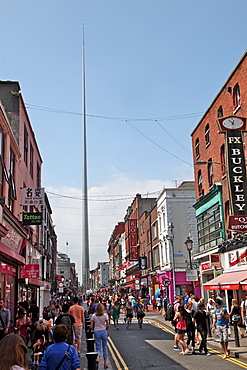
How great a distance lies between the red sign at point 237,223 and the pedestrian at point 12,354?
15.4m

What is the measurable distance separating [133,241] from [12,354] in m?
64.5

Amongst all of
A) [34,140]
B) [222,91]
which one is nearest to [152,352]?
[222,91]

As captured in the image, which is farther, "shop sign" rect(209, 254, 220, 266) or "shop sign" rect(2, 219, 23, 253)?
"shop sign" rect(209, 254, 220, 266)

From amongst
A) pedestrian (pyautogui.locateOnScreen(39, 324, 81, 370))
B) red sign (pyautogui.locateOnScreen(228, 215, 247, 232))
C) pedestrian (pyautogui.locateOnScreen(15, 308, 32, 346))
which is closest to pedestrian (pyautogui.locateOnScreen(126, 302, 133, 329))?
red sign (pyautogui.locateOnScreen(228, 215, 247, 232))

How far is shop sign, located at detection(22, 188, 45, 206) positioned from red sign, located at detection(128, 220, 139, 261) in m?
44.4

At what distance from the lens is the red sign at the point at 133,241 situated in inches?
2643

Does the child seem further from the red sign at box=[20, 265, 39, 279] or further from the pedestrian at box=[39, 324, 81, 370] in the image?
the red sign at box=[20, 265, 39, 279]

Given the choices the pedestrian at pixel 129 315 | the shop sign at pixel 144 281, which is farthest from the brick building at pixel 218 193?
the shop sign at pixel 144 281

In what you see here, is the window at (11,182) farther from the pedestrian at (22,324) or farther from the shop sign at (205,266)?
the shop sign at (205,266)

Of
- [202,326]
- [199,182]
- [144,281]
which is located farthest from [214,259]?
[144,281]

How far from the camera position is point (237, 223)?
18.3 m

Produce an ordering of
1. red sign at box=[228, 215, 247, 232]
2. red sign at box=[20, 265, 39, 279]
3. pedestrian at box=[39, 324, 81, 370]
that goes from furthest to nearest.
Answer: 1. red sign at box=[20, 265, 39, 279]
2. red sign at box=[228, 215, 247, 232]
3. pedestrian at box=[39, 324, 81, 370]

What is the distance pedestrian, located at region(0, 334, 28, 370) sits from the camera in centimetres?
371

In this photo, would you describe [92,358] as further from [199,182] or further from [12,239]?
[199,182]
